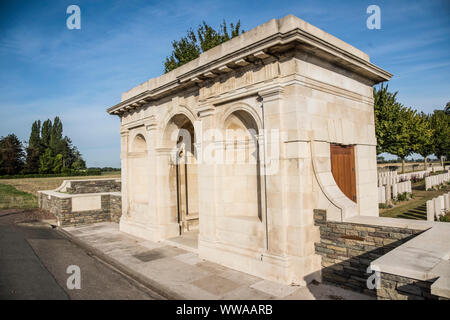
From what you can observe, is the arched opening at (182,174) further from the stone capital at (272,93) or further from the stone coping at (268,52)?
the stone capital at (272,93)

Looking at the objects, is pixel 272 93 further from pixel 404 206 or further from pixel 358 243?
pixel 404 206

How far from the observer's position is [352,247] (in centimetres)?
579

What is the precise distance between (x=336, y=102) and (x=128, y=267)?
7087 millimetres

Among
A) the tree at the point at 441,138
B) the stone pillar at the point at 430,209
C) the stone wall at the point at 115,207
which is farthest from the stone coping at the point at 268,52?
the tree at the point at 441,138

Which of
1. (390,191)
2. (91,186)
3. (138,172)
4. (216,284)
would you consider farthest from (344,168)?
(91,186)

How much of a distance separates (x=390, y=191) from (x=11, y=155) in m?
59.0

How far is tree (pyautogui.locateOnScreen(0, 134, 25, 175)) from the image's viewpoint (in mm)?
49719

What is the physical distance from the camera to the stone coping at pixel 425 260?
308cm

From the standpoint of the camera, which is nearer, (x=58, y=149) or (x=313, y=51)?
(x=313, y=51)

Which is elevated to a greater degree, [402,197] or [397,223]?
[397,223]

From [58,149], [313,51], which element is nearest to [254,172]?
[313,51]

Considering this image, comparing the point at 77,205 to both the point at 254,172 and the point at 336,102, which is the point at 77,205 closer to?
the point at 254,172
